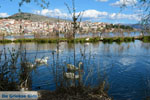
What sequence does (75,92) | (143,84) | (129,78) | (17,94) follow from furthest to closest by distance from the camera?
(129,78) < (143,84) < (75,92) < (17,94)

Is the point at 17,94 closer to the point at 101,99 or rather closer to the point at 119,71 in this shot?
the point at 101,99

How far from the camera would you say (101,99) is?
11.2 ft

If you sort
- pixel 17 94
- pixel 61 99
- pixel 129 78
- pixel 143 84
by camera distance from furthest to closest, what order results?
1. pixel 129 78
2. pixel 143 84
3. pixel 61 99
4. pixel 17 94

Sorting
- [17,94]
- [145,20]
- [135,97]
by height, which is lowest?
[135,97]

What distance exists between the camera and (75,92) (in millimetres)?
3514

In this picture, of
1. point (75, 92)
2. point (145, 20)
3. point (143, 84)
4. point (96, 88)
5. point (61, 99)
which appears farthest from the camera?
point (143, 84)

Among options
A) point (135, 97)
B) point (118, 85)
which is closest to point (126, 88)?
point (118, 85)

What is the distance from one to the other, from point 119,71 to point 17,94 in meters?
4.89

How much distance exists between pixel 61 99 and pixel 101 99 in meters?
0.82

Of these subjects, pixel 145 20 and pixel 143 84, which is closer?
pixel 145 20

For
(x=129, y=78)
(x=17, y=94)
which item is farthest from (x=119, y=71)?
(x=17, y=94)

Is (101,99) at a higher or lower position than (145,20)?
lower

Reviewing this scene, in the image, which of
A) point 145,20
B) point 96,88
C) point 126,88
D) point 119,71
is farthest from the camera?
point 119,71

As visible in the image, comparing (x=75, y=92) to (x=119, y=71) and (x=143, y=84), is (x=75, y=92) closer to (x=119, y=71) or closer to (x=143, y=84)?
(x=143, y=84)
